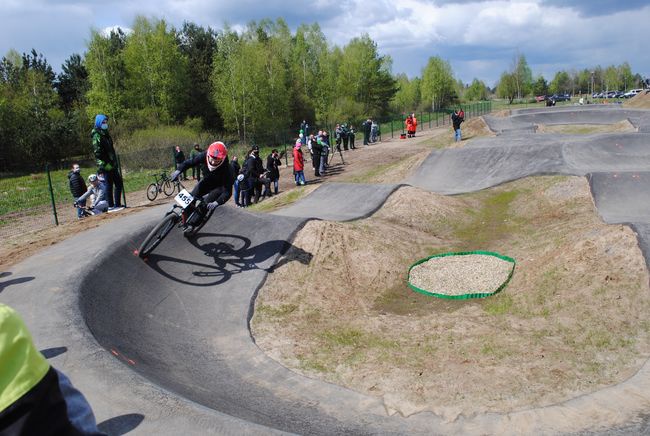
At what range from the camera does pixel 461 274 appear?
10.4 m

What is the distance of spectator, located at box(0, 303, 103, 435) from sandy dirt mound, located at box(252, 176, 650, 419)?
4.51 meters

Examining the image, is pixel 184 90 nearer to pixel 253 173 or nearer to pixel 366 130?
pixel 366 130

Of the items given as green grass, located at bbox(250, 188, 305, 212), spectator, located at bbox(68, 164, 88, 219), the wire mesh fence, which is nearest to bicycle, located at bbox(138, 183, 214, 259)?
spectator, located at bbox(68, 164, 88, 219)

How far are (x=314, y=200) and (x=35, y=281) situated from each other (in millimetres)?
9748

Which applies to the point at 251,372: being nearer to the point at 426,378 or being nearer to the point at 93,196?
the point at 426,378

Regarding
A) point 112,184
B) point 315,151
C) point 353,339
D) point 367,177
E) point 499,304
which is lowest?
point 499,304

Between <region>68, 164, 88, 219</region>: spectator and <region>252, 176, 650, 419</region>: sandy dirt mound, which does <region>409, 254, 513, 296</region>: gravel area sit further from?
<region>68, 164, 88, 219</region>: spectator

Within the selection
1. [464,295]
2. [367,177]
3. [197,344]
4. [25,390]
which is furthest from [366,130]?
[25,390]

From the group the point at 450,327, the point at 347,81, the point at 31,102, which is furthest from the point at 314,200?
the point at 347,81

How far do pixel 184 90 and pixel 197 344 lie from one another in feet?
154

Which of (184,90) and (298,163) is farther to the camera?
(184,90)

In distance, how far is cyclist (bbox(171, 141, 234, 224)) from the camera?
27.3ft

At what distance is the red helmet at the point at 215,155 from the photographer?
8289 millimetres

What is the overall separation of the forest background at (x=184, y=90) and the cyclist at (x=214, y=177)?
71.3 feet
